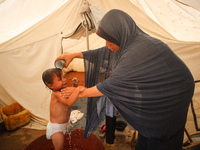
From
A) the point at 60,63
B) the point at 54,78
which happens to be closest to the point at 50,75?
the point at 54,78

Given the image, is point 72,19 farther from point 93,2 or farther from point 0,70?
point 0,70

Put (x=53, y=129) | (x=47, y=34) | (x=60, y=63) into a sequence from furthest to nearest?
(x=47, y=34) → (x=53, y=129) → (x=60, y=63)

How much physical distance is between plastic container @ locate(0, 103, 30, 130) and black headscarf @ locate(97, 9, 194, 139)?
230 centimetres

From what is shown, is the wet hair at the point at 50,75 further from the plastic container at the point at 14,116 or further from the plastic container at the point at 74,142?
the plastic container at the point at 14,116

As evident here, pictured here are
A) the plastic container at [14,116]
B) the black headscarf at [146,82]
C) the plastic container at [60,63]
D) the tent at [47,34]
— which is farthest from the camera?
the plastic container at [14,116]

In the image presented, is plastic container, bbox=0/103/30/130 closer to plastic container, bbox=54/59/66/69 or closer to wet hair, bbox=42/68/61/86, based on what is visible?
wet hair, bbox=42/68/61/86

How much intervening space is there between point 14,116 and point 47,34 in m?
1.60

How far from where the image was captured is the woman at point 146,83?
1.05m

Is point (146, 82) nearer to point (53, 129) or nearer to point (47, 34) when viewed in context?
point (53, 129)

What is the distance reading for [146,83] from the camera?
1.05m

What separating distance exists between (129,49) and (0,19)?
238cm

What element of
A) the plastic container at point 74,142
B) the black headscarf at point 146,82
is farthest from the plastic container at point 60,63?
the plastic container at point 74,142

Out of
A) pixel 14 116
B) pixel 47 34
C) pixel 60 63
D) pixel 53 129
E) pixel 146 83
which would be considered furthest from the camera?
pixel 14 116

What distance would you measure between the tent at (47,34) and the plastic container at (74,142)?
992 mm
